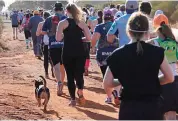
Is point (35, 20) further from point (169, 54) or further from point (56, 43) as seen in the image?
point (169, 54)

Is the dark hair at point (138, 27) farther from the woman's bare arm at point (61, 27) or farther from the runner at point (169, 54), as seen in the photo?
the woman's bare arm at point (61, 27)

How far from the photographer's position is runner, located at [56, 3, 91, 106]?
8.62 meters

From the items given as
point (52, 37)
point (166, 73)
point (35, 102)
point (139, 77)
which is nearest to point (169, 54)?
point (166, 73)

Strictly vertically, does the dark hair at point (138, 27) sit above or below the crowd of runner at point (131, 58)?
above

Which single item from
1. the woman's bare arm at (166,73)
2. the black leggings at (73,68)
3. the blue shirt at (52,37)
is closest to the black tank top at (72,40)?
the black leggings at (73,68)

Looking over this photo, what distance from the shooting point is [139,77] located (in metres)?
4.71

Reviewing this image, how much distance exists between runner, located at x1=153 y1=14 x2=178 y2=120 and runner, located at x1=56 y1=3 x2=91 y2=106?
199 centimetres

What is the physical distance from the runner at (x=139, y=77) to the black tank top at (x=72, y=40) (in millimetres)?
3904

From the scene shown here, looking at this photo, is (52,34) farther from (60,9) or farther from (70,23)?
(70,23)

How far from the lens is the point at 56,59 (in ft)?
33.6

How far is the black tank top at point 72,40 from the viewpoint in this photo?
8.66 metres

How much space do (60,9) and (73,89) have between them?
1.99 meters

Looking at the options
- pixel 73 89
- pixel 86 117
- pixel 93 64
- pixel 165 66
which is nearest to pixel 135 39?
pixel 165 66

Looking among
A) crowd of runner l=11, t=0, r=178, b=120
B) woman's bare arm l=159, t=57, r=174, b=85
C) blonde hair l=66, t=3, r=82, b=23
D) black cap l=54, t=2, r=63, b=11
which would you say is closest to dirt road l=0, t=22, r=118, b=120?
crowd of runner l=11, t=0, r=178, b=120
